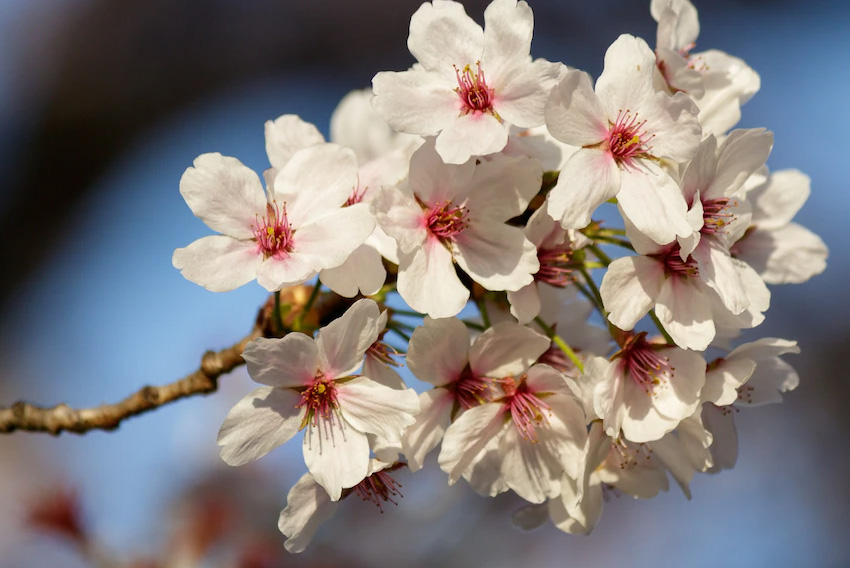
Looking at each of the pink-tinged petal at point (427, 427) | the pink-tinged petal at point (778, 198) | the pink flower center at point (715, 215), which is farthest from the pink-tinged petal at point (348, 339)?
the pink-tinged petal at point (778, 198)

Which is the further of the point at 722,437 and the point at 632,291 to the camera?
the point at 722,437

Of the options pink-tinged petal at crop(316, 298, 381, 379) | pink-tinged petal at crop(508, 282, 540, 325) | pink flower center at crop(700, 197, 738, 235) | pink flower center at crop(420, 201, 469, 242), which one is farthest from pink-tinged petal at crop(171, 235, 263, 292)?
pink flower center at crop(700, 197, 738, 235)

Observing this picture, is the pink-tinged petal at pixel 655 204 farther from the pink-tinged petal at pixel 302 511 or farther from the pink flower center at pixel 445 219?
the pink-tinged petal at pixel 302 511

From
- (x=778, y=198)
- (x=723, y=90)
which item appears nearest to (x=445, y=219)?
(x=723, y=90)

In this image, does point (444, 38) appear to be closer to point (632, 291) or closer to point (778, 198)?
point (632, 291)

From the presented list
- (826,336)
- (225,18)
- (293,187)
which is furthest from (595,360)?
(826,336)

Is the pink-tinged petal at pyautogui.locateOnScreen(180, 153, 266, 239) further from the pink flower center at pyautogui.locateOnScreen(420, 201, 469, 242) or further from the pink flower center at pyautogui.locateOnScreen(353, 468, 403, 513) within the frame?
the pink flower center at pyautogui.locateOnScreen(353, 468, 403, 513)

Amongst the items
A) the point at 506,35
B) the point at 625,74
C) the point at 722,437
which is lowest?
the point at 722,437
